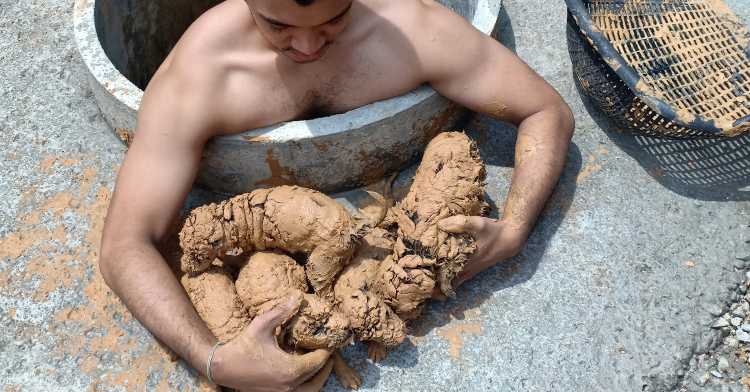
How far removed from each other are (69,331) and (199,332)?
0.64 meters

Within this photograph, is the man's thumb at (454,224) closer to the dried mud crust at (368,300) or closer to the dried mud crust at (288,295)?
the dried mud crust at (368,300)

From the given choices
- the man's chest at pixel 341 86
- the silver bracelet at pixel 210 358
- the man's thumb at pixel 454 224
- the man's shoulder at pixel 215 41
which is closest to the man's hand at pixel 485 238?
the man's thumb at pixel 454 224

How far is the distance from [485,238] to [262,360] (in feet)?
3.25

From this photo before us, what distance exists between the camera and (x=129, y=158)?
270 centimetres

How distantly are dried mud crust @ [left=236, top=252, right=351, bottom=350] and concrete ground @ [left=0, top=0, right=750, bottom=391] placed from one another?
0.93 ft

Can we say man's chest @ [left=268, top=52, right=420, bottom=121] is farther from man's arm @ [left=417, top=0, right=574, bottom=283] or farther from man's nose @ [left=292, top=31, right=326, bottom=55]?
man's nose @ [left=292, top=31, right=326, bottom=55]

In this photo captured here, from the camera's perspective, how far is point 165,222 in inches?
106

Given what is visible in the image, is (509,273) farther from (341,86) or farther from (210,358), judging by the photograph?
(210,358)

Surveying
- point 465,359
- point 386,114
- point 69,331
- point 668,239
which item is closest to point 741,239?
point 668,239

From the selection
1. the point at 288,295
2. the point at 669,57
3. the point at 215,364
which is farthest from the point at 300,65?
the point at 669,57

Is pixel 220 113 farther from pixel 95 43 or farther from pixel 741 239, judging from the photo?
pixel 741 239

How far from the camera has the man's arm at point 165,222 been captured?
8.11ft

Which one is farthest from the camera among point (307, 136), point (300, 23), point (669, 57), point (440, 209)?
point (669, 57)

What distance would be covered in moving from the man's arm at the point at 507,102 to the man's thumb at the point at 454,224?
0.20 metres
